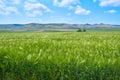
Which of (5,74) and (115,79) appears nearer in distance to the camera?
(115,79)

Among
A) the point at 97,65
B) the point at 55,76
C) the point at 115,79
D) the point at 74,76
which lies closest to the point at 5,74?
the point at 55,76

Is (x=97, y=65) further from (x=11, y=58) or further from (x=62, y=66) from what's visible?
(x=11, y=58)

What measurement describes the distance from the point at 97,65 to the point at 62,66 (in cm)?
65

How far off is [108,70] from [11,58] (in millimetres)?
1932

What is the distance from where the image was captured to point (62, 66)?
15.6 feet

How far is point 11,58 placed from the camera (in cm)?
515

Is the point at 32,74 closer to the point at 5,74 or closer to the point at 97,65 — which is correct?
the point at 5,74

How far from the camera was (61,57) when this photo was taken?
16.2ft

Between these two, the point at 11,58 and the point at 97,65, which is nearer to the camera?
the point at 97,65

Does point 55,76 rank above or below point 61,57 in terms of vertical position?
below

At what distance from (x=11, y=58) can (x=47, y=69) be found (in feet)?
2.71

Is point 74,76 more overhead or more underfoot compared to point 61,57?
more underfoot

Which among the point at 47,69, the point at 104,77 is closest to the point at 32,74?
the point at 47,69

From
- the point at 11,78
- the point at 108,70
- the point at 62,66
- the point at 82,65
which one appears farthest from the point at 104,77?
the point at 11,78
